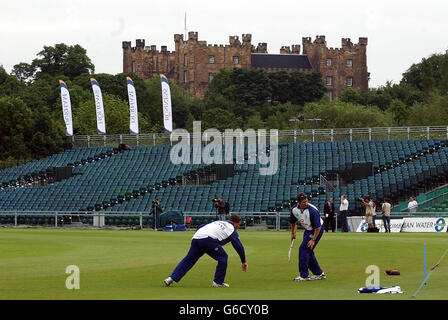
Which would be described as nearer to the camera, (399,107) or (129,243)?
(129,243)

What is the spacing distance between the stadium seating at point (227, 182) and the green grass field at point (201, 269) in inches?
750

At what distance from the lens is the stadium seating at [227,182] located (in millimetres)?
57000

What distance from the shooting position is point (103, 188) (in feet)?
212

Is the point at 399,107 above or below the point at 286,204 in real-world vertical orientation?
above

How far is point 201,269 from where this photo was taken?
25312 mm

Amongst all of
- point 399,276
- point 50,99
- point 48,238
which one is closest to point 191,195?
point 48,238

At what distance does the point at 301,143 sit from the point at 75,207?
49.6ft

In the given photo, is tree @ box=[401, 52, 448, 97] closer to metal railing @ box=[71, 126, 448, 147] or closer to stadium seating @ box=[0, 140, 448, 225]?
metal railing @ box=[71, 126, 448, 147]

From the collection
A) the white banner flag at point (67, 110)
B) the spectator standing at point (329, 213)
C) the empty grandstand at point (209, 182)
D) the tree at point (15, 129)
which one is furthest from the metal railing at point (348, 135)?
the spectator standing at point (329, 213)

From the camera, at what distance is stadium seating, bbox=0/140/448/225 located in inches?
2244

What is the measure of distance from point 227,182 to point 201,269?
121 feet

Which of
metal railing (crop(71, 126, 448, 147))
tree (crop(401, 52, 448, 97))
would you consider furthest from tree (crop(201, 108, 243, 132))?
metal railing (crop(71, 126, 448, 147))

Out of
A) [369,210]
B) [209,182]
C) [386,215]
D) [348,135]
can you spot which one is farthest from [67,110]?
[386,215]
